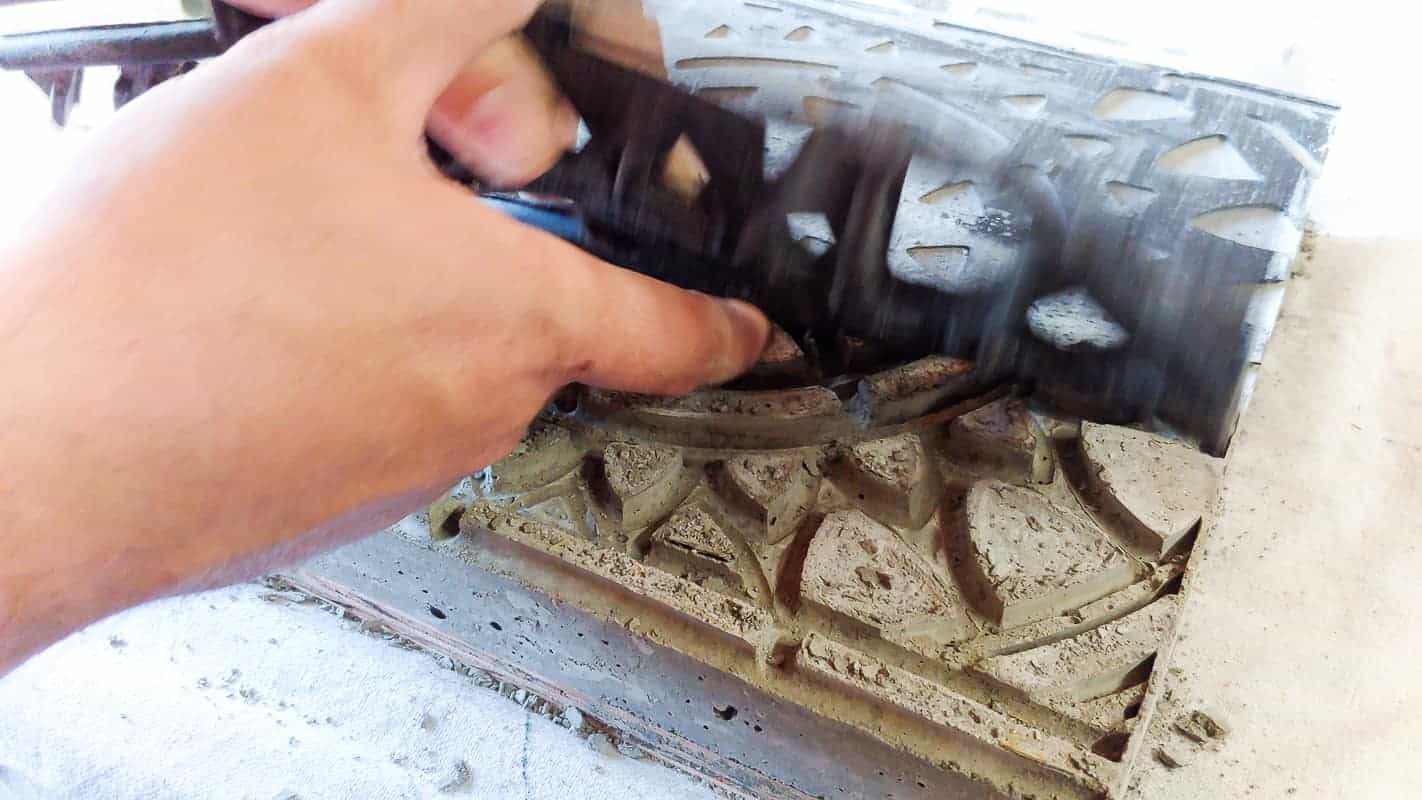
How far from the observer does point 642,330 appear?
65cm

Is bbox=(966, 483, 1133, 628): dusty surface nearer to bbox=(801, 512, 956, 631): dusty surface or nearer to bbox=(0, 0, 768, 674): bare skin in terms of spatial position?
bbox=(801, 512, 956, 631): dusty surface

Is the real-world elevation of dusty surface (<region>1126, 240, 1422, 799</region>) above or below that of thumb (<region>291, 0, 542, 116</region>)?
below

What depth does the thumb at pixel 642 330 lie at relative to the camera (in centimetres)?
60

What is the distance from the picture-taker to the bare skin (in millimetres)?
461

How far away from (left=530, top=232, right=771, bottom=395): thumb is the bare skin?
0.05 feet

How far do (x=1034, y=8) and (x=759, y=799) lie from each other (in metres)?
1.00

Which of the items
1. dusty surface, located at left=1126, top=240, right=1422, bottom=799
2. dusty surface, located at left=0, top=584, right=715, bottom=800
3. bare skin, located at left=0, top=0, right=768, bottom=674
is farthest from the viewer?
dusty surface, located at left=0, top=584, right=715, bottom=800

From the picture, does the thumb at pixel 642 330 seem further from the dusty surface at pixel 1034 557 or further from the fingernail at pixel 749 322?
the dusty surface at pixel 1034 557

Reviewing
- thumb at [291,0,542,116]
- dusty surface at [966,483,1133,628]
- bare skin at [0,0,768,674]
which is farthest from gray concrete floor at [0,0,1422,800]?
thumb at [291,0,542,116]

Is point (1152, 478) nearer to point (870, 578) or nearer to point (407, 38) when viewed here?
point (870, 578)

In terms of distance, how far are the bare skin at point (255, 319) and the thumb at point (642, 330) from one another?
0.05 feet

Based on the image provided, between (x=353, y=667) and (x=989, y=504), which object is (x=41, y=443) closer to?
(x=353, y=667)

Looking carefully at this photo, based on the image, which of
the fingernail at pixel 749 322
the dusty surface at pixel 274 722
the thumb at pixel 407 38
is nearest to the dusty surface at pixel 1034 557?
the fingernail at pixel 749 322

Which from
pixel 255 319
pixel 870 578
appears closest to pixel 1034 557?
pixel 870 578
